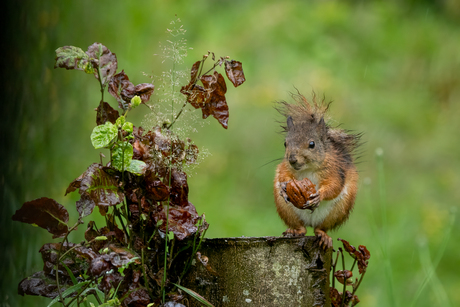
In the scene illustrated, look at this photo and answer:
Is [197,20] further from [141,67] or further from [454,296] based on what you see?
[454,296]

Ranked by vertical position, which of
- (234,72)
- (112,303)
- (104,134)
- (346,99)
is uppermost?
(346,99)

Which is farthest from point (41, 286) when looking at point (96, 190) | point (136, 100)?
point (136, 100)

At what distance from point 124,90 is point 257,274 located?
589 mm

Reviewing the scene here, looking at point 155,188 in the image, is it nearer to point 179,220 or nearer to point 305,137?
point 179,220

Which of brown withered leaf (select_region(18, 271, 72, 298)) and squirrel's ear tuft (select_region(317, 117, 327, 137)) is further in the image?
squirrel's ear tuft (select_region(317, 117, 327, 137))

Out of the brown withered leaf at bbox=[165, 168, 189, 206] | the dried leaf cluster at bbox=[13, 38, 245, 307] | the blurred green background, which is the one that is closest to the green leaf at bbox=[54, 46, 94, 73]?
the dried leaf cluster at bbox=[13, 38, 245, 307]

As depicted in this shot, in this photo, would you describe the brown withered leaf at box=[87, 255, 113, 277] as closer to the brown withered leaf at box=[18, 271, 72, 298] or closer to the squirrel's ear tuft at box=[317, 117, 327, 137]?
the brown withered leaf at box=[18, 271, 72, 298]

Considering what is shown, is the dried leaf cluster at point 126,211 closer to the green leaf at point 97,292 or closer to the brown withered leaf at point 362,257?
the green leaf at point 97,292

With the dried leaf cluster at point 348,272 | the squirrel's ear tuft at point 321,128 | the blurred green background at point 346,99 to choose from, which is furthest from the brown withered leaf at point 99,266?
the blurred green background at point 346,99

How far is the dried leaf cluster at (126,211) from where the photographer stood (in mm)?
1196

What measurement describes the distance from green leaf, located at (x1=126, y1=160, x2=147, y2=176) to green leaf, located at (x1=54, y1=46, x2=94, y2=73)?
0.24 m

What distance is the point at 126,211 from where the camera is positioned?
134 cm

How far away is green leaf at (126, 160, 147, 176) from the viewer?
1.20 meters

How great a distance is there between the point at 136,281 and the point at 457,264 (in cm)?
362
